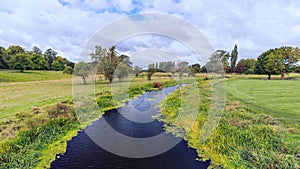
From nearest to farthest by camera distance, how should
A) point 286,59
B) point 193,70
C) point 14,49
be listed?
point 286,59, point 193,70, point 14,49

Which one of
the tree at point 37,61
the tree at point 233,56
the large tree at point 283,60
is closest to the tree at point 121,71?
the tree at point 37,61

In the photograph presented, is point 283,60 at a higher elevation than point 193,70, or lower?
higher

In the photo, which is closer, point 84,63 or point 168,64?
point 84,63

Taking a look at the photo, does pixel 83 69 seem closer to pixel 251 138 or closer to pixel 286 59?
pixel 251 138

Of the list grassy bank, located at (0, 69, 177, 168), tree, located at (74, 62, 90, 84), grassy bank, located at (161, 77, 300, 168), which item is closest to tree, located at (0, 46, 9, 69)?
tree, located at (74, 62, 90, 84)

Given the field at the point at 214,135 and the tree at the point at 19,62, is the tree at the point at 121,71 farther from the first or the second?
the tree at the point at 19,62

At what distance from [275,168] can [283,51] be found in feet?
202

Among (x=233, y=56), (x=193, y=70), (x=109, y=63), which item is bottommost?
(x=109, y=63)

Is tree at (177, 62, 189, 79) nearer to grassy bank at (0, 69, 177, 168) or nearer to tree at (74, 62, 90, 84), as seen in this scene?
tree at (74, 62, 90, 84)

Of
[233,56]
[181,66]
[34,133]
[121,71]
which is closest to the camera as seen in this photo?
[34,133]

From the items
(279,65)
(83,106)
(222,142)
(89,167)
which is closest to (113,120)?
(83,106)

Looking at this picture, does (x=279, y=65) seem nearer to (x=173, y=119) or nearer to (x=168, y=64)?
(x=168, y=64)

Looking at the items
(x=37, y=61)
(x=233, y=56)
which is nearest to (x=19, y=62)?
(x=37, y=61)

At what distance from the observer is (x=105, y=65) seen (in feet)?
116
